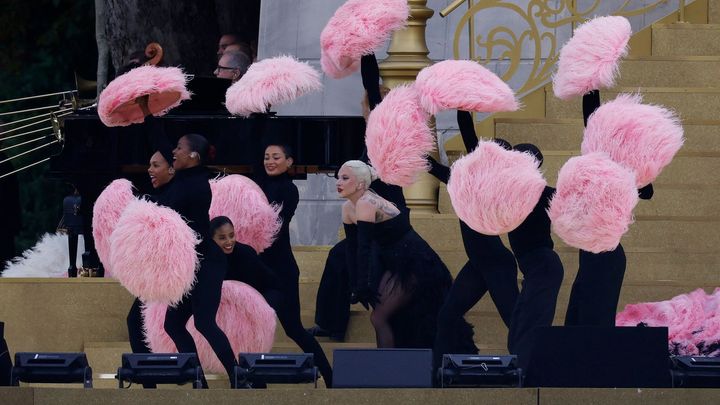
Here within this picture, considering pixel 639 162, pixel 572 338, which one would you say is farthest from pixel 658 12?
pixel 572 338

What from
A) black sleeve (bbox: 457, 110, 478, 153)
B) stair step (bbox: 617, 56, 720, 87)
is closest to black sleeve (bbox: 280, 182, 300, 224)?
black sleeve (bbox: 457, 110, 478, 153)

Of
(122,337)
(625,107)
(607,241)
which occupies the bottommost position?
(122,337)

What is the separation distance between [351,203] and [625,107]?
6.02ft

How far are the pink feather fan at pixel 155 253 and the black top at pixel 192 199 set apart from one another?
123mm

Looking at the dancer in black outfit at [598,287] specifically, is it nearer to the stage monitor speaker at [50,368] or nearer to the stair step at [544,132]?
the stage monitor speaker at [50,368]

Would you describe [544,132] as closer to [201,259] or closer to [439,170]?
[439,170]

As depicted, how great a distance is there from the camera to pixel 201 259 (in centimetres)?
1088

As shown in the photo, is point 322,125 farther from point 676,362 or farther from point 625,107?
point 676,362

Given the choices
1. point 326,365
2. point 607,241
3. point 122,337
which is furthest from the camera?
point 122,337

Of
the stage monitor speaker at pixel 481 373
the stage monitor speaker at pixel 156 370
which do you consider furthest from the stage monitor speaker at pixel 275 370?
the stage monitor speaker at pixel 481 373

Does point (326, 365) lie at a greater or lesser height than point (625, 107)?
lesser

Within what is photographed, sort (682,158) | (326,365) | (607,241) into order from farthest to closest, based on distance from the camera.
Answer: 1. (682,158)
2. (326,365)
3. (607,241)

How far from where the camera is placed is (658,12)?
49.9 ft

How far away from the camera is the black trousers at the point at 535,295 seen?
10.4 meters
